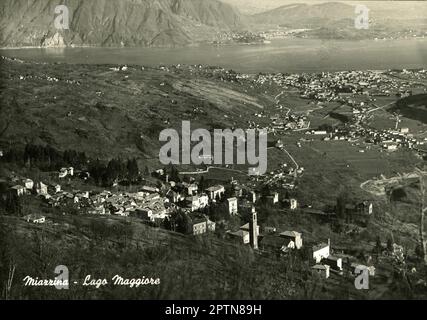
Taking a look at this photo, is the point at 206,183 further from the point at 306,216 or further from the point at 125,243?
the point at 125,243

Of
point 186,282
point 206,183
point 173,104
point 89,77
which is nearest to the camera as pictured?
point 186,282

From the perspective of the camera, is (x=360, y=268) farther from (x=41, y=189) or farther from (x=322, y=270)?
(x=41, y=189)

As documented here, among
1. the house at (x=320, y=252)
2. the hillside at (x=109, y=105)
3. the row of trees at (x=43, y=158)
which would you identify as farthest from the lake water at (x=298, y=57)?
the house at (x=320, y=252)

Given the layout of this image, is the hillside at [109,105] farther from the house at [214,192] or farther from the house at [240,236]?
the house at [240,236]

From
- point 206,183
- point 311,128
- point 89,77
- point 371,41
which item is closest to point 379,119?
point 311,128

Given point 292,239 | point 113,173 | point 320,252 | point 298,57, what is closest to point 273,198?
point 292,239

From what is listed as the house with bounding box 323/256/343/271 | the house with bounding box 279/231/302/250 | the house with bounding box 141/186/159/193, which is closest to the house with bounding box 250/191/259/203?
the house with bounding box 141/186/159/193
